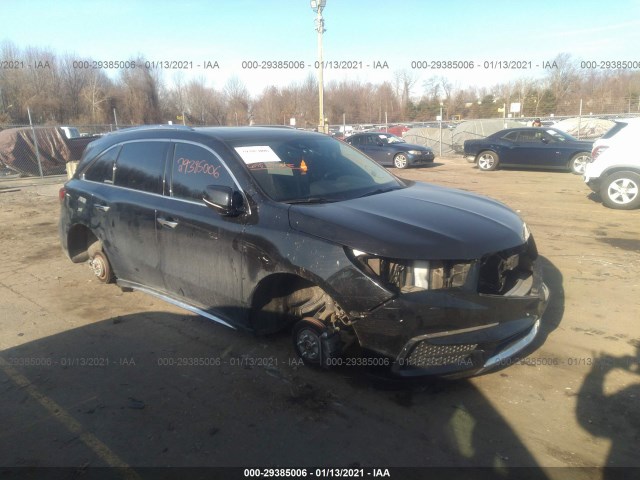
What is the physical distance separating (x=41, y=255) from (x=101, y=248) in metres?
2.44

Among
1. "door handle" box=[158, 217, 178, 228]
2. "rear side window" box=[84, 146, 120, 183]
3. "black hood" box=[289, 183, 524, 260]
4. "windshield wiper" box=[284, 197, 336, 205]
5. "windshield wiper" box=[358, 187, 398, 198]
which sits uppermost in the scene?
"rear side window" box=[84, 146, 120, 183]

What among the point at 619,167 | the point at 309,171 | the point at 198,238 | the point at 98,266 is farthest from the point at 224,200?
the point at 619,167

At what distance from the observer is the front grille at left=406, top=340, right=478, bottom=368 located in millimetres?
2857

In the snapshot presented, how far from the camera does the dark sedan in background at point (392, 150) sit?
18.2 m

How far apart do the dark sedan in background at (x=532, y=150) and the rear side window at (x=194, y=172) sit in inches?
575

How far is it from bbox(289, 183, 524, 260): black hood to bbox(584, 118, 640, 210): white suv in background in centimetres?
677

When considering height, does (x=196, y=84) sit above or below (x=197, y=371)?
above

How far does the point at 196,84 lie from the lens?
40.3 meters

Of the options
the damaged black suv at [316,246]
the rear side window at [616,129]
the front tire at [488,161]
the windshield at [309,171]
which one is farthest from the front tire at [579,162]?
the windshield at [309,171]

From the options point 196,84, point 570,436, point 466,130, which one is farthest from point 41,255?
point 196,84

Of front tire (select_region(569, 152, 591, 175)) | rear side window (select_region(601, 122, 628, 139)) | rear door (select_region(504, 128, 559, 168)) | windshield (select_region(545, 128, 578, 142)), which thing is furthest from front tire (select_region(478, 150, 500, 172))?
rear side window (select_region(601, 122, 628, 139))

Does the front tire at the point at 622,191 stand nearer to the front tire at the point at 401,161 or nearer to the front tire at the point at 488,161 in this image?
the front tire at the point at 488,161

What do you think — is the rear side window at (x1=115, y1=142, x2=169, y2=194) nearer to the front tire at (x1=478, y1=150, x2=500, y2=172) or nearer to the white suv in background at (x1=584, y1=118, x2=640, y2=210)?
the white suv in background at (x1=584, y1=118, x2=640, y2=210)

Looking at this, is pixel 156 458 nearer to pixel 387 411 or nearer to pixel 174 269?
pixel 387 411
